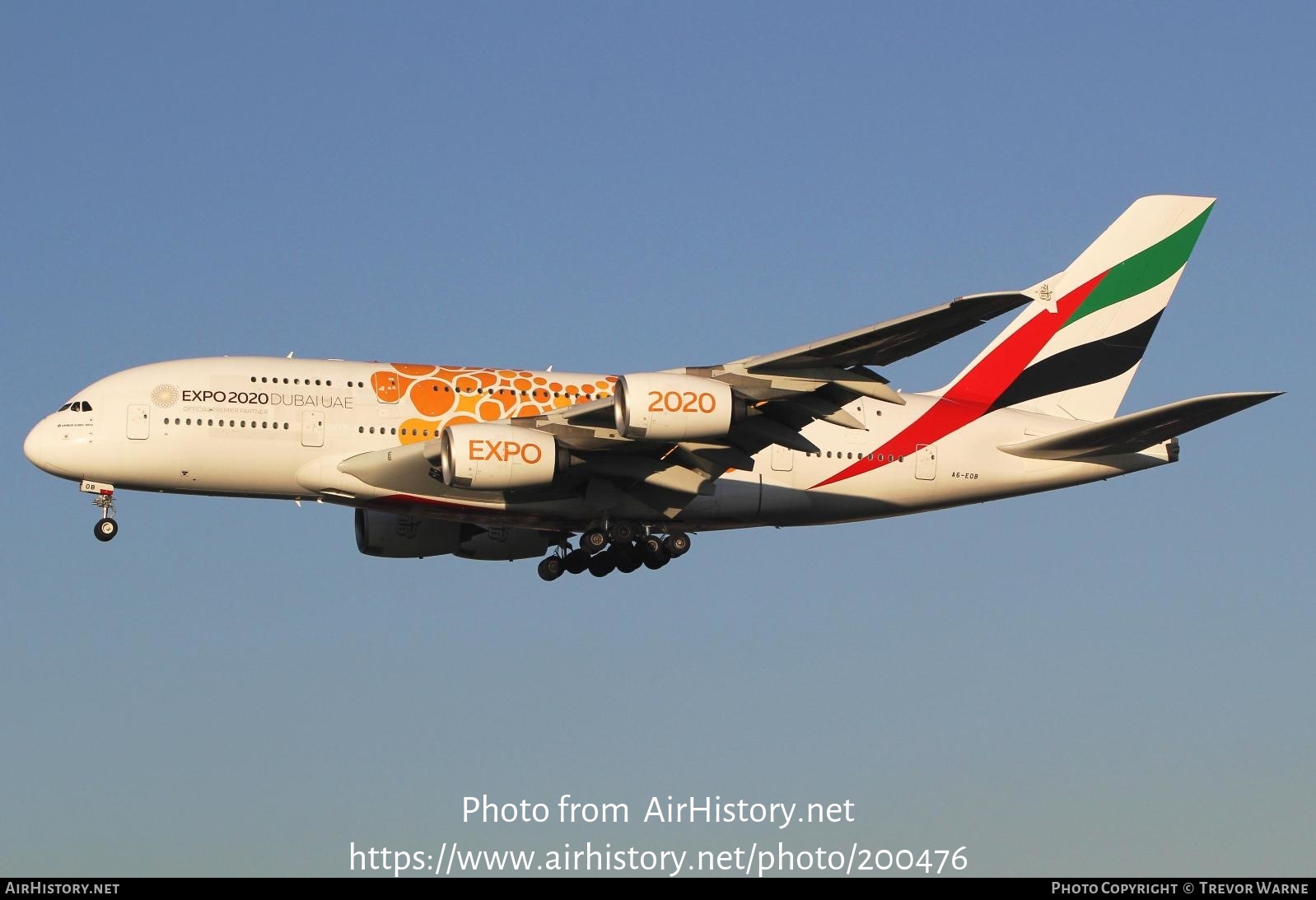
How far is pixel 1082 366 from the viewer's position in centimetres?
4084

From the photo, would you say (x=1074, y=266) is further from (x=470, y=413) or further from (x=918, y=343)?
(x=470, y=413)

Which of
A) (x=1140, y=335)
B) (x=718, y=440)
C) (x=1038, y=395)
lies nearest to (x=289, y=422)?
(x=718, y=440)

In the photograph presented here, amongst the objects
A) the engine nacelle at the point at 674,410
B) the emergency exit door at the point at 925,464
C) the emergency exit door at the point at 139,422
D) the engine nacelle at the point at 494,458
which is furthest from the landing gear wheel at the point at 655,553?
the emergency exit door at the point at 139,422

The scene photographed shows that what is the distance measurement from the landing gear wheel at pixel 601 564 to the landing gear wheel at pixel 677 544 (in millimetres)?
1225

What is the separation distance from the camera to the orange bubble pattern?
3609 cm

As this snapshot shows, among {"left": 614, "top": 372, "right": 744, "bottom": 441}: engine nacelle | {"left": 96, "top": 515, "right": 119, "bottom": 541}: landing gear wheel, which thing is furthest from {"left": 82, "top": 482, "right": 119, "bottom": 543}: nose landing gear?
{"left": 614, "top": 372, "right": 744, "bottom": 441}: engine nacelle

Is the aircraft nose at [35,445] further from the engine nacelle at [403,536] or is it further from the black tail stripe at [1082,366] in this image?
the black tail stripe at [1082,366]

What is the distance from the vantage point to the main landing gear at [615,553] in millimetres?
37000

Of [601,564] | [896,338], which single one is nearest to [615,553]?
[601,564]

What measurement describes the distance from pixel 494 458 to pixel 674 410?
369 centimetres

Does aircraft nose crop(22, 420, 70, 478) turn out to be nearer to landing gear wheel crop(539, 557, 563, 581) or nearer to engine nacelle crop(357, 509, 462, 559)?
engine nacelle crop(357, 509, 462, 559)

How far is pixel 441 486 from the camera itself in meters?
35.1

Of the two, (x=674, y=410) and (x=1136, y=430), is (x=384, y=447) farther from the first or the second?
(x=1136, y=430)

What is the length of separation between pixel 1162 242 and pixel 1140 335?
2466 mm
